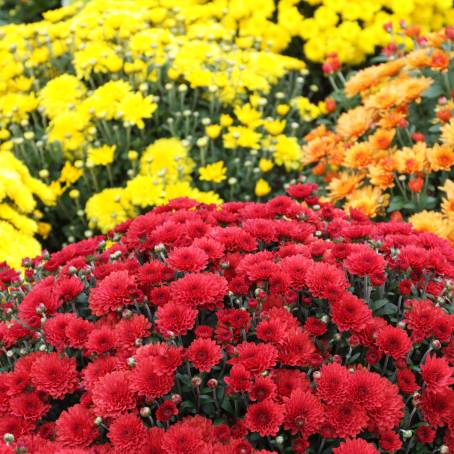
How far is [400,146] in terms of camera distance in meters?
3.52

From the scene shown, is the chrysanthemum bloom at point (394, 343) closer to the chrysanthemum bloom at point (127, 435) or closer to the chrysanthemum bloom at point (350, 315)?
the chrysanthemum bloom at point (350, 315)

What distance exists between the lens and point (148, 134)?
158 inches

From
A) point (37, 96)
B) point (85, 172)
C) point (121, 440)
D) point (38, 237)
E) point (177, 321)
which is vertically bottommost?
point (38, 237)

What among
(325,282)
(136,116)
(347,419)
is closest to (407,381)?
(347,419)

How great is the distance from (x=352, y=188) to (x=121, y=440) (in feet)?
6.83

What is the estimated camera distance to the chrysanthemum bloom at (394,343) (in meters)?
1.62

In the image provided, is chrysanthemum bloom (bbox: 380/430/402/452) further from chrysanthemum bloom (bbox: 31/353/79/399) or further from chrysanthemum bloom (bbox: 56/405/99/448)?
chrysanthemum bloom (bbox: 31/353/79/399)

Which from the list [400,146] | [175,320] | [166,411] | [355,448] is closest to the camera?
[355,448]

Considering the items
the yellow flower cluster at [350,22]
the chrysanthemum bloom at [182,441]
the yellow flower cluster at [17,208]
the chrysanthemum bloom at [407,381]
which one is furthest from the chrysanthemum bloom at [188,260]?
the yellow flower cluster at [350,22]

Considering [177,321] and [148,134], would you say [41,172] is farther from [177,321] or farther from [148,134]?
[177,321]

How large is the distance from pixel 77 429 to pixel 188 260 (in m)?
0.52

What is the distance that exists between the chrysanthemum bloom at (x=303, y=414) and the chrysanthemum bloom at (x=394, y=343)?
24cm

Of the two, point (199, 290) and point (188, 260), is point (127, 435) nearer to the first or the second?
point (199, 290)

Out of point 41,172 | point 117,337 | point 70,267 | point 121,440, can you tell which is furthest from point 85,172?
point 121,440
